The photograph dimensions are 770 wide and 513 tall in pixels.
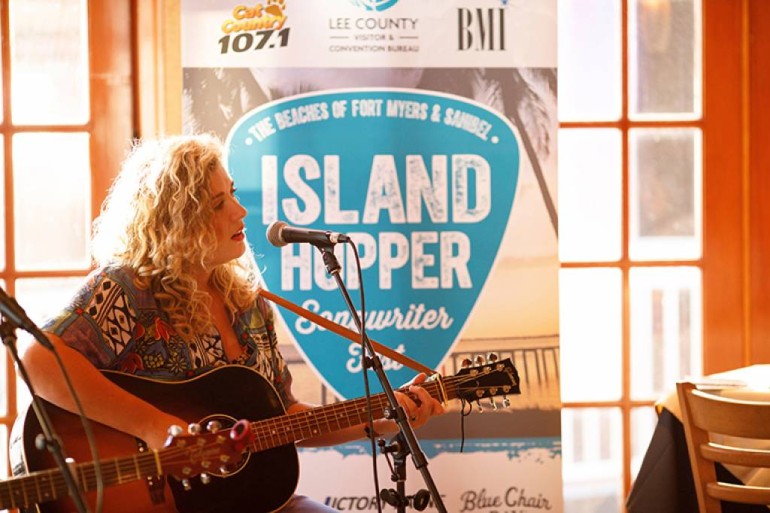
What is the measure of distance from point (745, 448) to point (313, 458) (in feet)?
4.16

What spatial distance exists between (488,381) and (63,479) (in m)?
0.99

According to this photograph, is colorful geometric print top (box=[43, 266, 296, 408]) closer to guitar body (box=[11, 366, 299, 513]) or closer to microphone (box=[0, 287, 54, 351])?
guitar body (box=[11, 366, 299, 513])

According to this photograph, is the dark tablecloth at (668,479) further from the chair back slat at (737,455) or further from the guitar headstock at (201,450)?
the guitar headstock at (201,450)

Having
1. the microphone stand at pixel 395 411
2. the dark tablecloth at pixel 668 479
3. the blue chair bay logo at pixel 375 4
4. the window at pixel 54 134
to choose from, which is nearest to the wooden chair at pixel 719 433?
the dark tablecloth at pixel 668 479

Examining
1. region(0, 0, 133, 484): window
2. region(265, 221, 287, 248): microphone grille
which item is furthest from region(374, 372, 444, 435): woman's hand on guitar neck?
region(0, 0, 133, 484): window

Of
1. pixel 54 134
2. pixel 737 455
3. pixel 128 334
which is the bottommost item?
pixel 737 455

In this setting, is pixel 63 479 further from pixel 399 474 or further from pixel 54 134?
pixel 54 134

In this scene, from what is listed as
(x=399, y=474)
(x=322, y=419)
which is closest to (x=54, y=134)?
(x=322, y=419)

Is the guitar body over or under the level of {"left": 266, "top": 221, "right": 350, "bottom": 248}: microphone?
under

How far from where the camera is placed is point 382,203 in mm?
2938

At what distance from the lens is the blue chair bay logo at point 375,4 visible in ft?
9.60

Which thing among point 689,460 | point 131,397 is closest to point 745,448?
point 689,460

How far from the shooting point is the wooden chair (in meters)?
2.21

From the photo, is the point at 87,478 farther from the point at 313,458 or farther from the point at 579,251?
the point at 579,251
